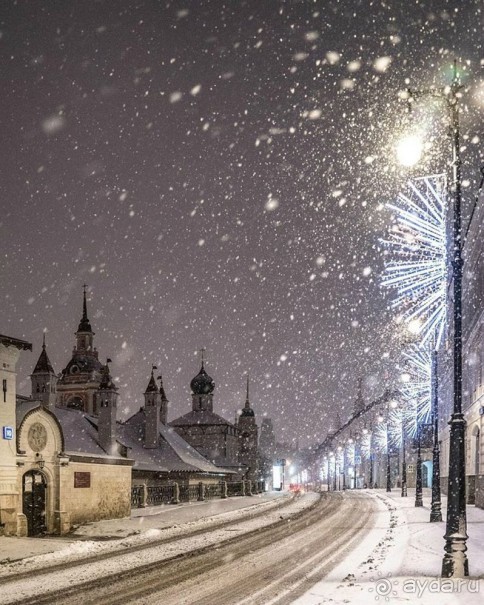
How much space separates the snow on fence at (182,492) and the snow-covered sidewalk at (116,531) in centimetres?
119

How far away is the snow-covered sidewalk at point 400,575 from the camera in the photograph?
39.8 ft

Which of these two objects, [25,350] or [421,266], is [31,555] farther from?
[421,266]

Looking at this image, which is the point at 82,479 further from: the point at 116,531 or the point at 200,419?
the point at 200,419

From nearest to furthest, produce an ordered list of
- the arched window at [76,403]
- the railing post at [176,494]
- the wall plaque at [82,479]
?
the wall plaque at [82,479], the railing post at [176,494], the arched window at [76,403]

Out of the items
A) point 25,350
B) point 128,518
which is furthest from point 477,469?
point 25,350

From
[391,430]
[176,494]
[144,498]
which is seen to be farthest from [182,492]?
[391,430]

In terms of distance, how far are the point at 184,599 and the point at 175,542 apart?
10984 mm

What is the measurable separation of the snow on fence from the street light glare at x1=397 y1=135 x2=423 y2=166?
107 ft

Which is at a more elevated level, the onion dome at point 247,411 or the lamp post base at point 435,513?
the lamp post base at point 435,513

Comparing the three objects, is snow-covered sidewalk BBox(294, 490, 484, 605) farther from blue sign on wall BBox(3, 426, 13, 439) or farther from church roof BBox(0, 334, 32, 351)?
church roof BBox(0, 334, 32, 351)

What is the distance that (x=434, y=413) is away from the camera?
2817 cm

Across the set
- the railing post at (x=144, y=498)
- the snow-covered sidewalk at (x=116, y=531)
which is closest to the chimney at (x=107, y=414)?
the snow-covered sidewalk at (x=116, y=531)

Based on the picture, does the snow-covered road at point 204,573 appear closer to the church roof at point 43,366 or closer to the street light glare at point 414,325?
the street light glare at point 414,325

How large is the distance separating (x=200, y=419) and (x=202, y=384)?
5339 mm
